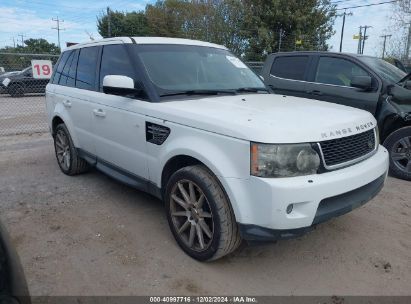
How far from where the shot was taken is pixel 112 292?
2818 mm

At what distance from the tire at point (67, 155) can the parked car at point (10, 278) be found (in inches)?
148

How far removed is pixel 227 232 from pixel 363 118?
1.57 m

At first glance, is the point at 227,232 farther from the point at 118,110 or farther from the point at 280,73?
the point at 280,73

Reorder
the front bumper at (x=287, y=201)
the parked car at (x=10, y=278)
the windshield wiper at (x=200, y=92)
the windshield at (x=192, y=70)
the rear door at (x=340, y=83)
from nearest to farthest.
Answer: the parked car at (x=10, y=278) < the front bumper at (x=287, y=201) < the windshield wiper at (x=200, y=92) < the windshield at (x=192, y=70) < the rear door at (x=340, y=83)

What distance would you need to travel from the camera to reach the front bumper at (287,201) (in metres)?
2.54

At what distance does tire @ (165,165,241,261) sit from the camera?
112 inches

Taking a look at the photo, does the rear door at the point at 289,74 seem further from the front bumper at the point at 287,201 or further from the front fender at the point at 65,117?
the front bumper at the point at 287,201

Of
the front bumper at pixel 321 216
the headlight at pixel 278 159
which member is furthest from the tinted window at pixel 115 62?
the front bumper at pixel 321 216

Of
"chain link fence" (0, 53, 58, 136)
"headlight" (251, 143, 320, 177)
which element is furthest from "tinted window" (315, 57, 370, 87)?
"chain link fence" (0, 53, 58, 136)

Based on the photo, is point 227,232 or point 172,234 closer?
point 227,232

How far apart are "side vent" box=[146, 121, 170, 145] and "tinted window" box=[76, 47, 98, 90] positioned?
4.47 ft

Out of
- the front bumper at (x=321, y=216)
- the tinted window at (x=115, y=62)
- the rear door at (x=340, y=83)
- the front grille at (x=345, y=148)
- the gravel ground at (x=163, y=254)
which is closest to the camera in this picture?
the front bumper at (x=321, y=216)

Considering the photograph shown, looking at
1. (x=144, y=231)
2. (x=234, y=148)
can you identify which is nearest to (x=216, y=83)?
(x=234, y=148)

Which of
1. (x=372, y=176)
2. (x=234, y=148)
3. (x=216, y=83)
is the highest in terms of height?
(x=216, y=83)
